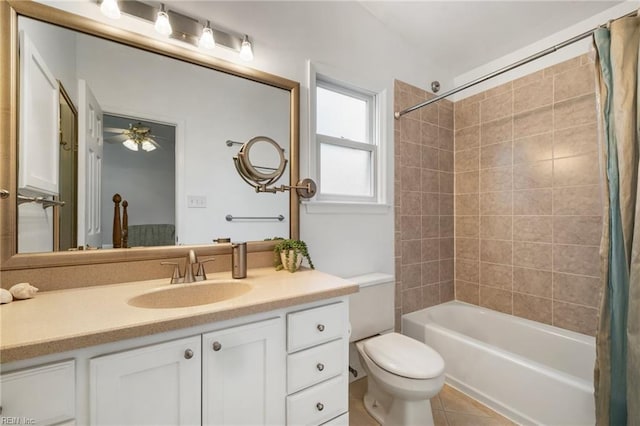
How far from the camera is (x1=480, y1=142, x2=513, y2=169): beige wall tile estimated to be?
217cm

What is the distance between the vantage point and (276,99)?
1.54 meters

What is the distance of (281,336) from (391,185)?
4.74ft

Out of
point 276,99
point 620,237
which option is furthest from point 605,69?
point 276,99

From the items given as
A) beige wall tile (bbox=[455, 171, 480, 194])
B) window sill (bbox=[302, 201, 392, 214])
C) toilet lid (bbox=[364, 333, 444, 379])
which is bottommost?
toilet lid (bbox=[364, 333, 444, 379])

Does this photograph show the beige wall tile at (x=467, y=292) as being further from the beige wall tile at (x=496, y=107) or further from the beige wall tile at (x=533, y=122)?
the beige wall tile at (x=496, y=107)

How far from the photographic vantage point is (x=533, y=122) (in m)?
2.03

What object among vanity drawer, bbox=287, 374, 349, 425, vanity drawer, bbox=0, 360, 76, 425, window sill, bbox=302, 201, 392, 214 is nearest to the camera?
vanity drawer, bbox=0, 360, 76, 425

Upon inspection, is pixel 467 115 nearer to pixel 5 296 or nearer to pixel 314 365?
pixel 314 365

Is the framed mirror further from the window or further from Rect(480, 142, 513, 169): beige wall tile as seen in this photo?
Rect(480, 142, 513, 169): beige wall tile

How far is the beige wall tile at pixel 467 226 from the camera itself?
2.38 m

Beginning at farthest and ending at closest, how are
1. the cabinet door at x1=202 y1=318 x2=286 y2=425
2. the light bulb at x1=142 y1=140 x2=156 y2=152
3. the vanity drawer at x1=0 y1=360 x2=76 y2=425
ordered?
1. the light bulb at x1=142 y1=140 x2=156 y2=152
2. the cabinet door at x1=202 y1=318 x2=286 y2=425
3. the vanity drawer at x1=0 y1=360 x2=76 y2=425

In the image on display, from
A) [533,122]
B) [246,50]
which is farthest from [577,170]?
[246,50]

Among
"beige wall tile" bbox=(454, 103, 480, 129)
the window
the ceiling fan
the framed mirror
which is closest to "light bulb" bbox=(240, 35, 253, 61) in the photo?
the framed mirror

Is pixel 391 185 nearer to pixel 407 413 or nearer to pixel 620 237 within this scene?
pixel 620 237
